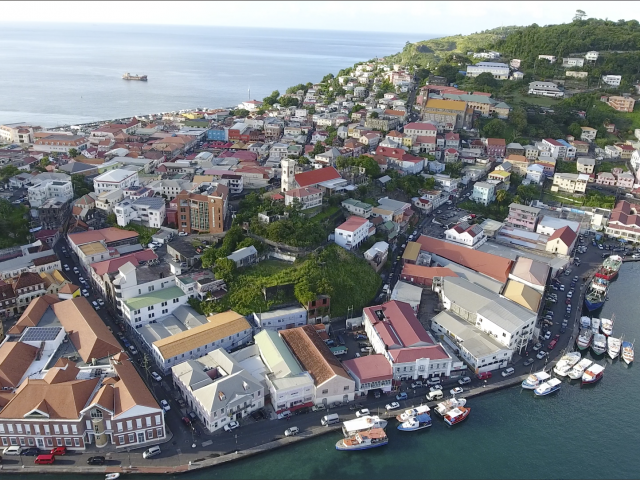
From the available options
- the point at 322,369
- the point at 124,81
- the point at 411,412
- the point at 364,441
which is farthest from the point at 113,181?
the point at 124,81

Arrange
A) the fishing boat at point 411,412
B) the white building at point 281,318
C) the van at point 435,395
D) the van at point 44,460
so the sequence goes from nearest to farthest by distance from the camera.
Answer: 1. the van at point 44,460
2. the fishing boat at point 411,412
3. the van at point 435,395
4. the white building at point 281,318

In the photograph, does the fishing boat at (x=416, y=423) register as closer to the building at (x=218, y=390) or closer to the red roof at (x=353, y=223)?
the building at (x=218, y=390)

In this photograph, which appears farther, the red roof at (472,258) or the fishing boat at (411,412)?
the red roof at (472,258)

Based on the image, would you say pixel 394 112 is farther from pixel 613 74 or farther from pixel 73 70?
pixel 73 70

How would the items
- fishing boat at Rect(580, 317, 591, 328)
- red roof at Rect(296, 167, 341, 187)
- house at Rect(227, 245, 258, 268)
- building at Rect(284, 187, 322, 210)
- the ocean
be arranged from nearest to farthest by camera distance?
1. fishing boat at Rect(580, 317, 591, 328)
2. house at Rect(227, 245, 258, 268)
3. building at Rect(284, 187, 322, 210)
4. red roof at Rect(296, 167, 341, 187)
5. the ocean

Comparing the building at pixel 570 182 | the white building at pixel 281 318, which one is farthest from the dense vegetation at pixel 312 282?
the building at pixel 570 182

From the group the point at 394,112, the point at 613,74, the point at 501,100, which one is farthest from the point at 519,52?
the point at 394,112

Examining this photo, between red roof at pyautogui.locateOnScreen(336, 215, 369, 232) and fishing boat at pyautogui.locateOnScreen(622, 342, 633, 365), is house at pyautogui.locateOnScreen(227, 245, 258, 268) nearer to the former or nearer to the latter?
red roof at pyautogui.locateOnScreen(336, 215, 369, 232)

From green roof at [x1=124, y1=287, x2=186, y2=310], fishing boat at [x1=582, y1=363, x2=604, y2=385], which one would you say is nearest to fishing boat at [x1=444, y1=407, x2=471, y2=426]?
fishing boat at [x1=582, y1=363, x2=604, y2=385]
